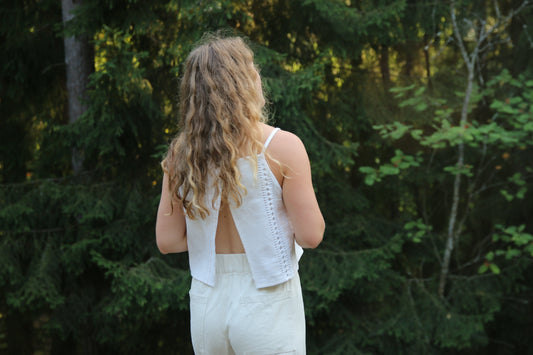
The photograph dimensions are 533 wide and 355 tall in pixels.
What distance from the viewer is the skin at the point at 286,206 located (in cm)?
137

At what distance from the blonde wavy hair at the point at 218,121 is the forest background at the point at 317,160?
195 cm

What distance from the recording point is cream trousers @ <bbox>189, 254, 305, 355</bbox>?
1.41m

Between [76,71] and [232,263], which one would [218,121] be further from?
[76,71]

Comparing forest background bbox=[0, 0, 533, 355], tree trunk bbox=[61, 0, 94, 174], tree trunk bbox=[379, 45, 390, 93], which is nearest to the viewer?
forest background bbox=[0, 0, 533, 355]

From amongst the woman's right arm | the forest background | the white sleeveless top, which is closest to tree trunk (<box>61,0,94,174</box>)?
the forest background

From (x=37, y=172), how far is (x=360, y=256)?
3213 millimetres

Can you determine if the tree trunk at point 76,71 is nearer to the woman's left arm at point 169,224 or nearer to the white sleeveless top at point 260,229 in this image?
the woman's left arm at point 169,224

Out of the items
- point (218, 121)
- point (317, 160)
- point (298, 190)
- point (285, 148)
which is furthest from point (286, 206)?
point (317, 160)

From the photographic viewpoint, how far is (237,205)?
139 cm

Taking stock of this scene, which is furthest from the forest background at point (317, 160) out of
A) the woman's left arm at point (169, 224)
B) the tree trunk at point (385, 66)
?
the woman's left arm at point (169, 224)

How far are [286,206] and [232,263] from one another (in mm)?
232

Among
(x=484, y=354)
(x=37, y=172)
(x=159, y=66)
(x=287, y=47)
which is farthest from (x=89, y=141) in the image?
(x=484, y=354)

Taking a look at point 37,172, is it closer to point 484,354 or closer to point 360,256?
point 360,256

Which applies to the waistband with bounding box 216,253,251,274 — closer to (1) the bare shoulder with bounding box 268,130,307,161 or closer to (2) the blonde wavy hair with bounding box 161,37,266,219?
(2) the blonde wavy hair with bounding box 161,37,266,219
